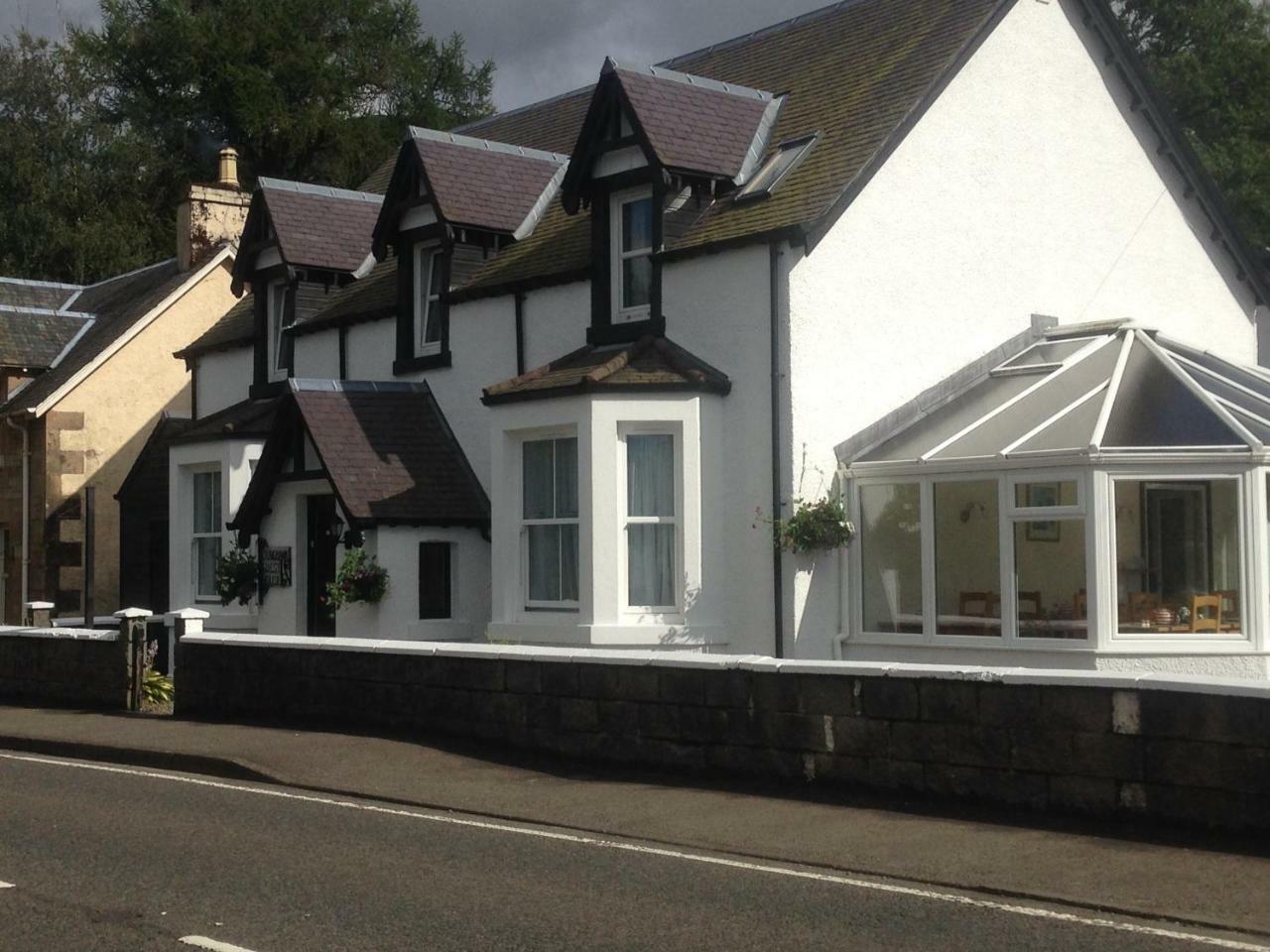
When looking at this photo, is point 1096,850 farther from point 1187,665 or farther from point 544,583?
point 544,583

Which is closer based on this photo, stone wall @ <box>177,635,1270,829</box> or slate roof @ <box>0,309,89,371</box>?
stone wall @ <box>177,635,1270,829</box>

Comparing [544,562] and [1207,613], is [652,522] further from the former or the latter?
[1207,613]

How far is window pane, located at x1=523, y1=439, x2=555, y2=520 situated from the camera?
17906 millimetres

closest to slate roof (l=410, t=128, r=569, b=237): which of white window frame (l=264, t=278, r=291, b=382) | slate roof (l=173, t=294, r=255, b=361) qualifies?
white window frame (l=264, t=278, r=291, b=382)

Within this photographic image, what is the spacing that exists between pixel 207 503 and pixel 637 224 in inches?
327

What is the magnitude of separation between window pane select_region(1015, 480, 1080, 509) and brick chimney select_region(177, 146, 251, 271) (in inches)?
835

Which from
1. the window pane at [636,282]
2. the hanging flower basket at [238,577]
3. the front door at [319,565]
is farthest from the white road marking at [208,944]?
the hanging flower basket at [238,577]

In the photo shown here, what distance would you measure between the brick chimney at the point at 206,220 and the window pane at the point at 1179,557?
21897 millimetres

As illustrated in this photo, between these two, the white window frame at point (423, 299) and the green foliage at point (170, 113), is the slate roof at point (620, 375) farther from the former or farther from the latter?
the green foliage at point (170, 113)

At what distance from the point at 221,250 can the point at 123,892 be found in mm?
25475

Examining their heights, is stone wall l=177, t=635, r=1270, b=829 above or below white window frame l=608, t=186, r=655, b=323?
below

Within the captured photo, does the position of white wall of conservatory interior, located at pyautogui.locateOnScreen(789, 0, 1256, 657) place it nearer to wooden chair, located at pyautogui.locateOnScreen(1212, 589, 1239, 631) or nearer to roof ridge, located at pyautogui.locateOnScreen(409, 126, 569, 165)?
wooden chair, located at pyautogui.locateOnScreen(1212, 589, 1239, 631)

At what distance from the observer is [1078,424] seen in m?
15.7

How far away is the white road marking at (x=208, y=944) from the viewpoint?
6.97 meters
